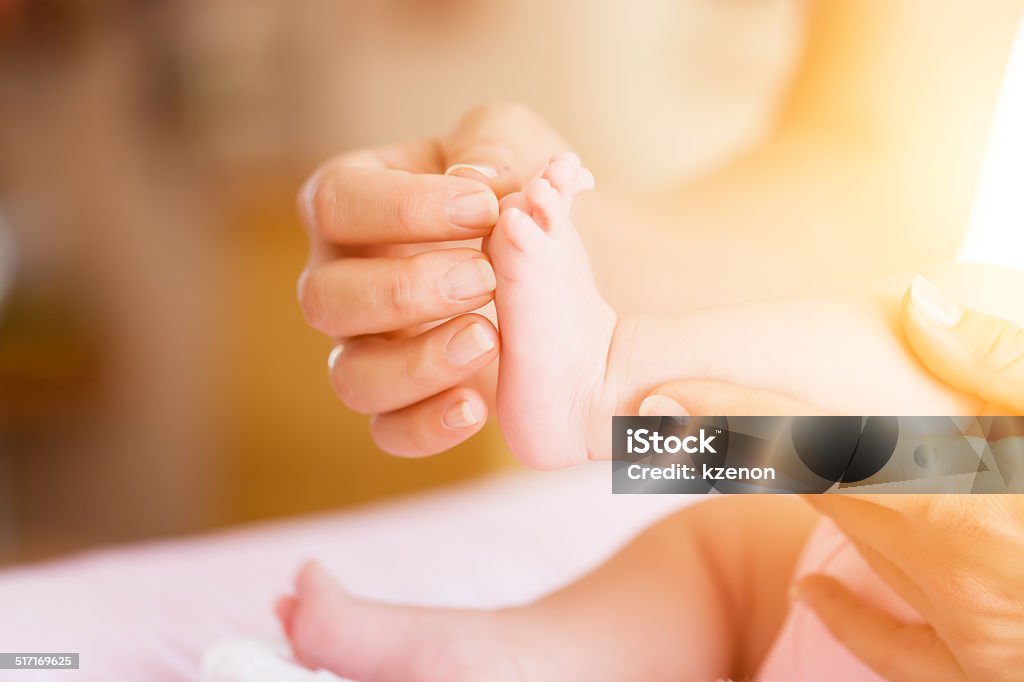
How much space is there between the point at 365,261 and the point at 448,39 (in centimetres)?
158

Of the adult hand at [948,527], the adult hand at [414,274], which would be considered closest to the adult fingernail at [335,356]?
the adult hand at [414,274]

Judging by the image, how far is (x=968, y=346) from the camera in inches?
16.6

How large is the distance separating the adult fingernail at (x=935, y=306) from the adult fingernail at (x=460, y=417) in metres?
0.25

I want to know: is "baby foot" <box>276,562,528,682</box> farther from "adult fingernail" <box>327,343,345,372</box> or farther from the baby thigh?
"adult fingernail" <box>327,343,345,372</box>

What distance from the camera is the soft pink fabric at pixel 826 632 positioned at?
51cm

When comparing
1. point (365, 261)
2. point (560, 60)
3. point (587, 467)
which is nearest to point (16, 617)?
point (365, 261)

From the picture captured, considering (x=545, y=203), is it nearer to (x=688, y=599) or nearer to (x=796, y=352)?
(x=796, y=352)

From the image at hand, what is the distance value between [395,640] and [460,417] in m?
0.14

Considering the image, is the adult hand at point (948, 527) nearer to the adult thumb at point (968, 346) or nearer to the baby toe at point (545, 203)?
the adult thumb at point (968, 346)

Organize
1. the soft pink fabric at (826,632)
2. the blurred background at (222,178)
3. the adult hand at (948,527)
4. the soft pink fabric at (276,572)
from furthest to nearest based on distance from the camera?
the blurred background at (222,178)
the soft pink fabric at (276,572)
the soft pink fabric at (826,632)
the adult hand at (948,527)

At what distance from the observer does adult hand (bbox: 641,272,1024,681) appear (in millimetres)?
407

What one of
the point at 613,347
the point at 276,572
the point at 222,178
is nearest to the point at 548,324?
the point at 613,347

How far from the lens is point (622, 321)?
1.65ft


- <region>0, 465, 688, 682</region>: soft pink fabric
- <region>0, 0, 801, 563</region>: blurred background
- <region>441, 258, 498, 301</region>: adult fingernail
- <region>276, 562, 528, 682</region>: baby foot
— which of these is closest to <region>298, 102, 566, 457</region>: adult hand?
<region>441, 258, 498, 301</region>: adult fingernail
